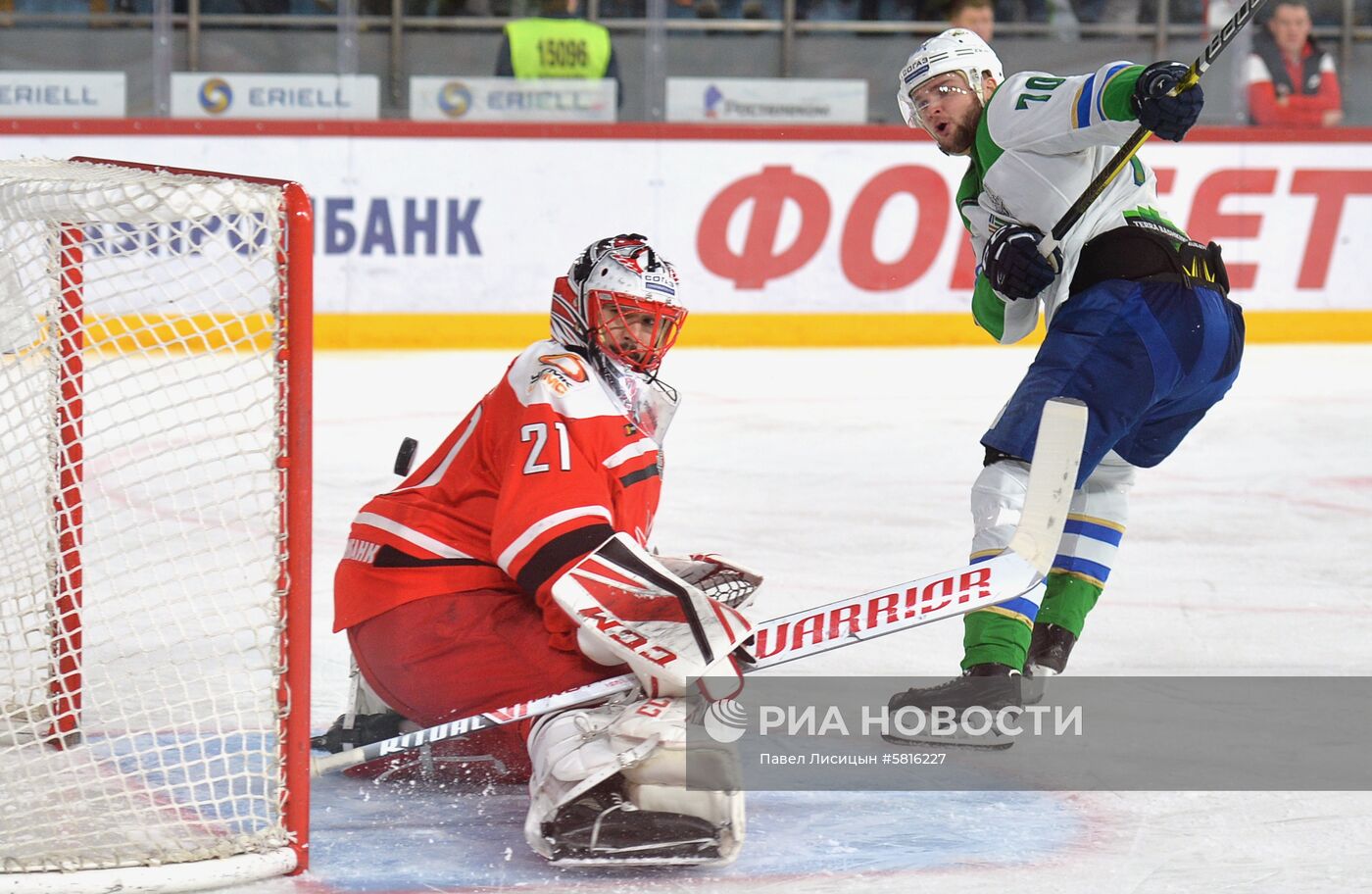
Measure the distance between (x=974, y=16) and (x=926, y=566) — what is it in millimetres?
4142

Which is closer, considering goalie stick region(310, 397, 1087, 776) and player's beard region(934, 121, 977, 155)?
goalie stick region(310, 397, 1087, 776)

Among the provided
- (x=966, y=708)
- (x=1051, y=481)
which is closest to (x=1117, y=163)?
(x=1051, y=481)

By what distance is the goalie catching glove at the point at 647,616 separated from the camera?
203 cm

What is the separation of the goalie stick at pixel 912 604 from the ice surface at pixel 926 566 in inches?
4.3

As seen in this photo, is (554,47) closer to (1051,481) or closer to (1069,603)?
(1069,603)

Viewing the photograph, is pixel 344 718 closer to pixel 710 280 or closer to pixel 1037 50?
pixel 710 280

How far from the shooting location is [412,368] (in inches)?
261

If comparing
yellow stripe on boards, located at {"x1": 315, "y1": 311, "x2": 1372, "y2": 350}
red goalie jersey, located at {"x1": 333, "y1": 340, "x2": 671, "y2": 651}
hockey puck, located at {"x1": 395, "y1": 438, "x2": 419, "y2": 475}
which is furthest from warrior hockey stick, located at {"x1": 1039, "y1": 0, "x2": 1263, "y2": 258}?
yellow stripe on boards, located at {"x1": 315, "y1": 311, "x2": 1372, "y2": 350}

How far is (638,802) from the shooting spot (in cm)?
200

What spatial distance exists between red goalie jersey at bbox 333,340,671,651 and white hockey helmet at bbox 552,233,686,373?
0.04 meters

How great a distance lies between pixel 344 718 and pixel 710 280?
5120mm

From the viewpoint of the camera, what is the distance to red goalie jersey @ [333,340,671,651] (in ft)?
6.80

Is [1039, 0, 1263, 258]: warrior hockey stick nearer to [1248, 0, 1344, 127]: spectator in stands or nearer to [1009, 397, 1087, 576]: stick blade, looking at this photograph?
[1009, 397, 1087, 576]: stick blade

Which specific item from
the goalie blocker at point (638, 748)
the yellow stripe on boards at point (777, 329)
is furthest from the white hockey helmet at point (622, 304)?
the yellow stripe on boards at point (777, 329)
